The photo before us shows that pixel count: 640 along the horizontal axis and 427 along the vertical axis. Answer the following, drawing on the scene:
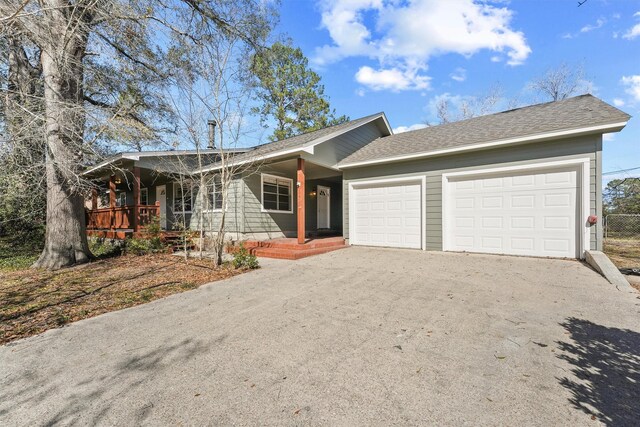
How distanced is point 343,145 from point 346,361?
28.8ft

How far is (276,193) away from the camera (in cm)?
1109

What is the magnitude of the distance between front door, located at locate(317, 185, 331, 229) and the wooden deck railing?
6542 millimetres

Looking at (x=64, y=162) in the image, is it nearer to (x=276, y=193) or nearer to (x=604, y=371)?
(x=276, y=193)

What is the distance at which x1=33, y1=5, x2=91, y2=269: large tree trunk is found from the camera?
614 cm

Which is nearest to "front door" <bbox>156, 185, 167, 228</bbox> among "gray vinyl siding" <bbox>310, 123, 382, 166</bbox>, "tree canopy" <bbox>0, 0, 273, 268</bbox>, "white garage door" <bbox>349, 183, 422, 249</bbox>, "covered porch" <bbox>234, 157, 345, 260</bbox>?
"tree canopy" <bbox>0, 0, 273, 268</bbox>

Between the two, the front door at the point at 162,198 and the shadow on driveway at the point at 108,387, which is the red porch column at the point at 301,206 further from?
the front door at the point at 162,198

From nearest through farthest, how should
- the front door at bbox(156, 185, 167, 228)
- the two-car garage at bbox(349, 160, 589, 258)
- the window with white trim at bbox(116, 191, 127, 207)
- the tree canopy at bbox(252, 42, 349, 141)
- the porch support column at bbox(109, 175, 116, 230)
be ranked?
the two-car garage at bbox(349, 160, 589, 258) < the porch support column at bbox(109, 175, 116, 230) < the front door at bbox(156, 185, 167, 228) < the window with white trim at bbox(116, 191, 127, 207) < the tree canopy at bbox(252, 42, 349, 141)

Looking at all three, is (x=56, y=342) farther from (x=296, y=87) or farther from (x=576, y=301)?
(x=296, y=87)

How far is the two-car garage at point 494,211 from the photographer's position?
21.1ft

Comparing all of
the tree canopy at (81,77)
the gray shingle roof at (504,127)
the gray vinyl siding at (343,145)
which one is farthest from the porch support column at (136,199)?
the gray shingle roof at (504,127)

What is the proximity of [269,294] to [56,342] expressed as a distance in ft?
8.53

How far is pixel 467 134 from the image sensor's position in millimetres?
8297

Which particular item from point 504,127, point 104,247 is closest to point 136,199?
point 104,247

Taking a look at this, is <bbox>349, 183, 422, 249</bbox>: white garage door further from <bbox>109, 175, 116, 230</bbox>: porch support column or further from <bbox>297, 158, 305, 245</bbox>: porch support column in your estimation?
<bbox>109, 175, 116, 230</bbox>: porch support column
